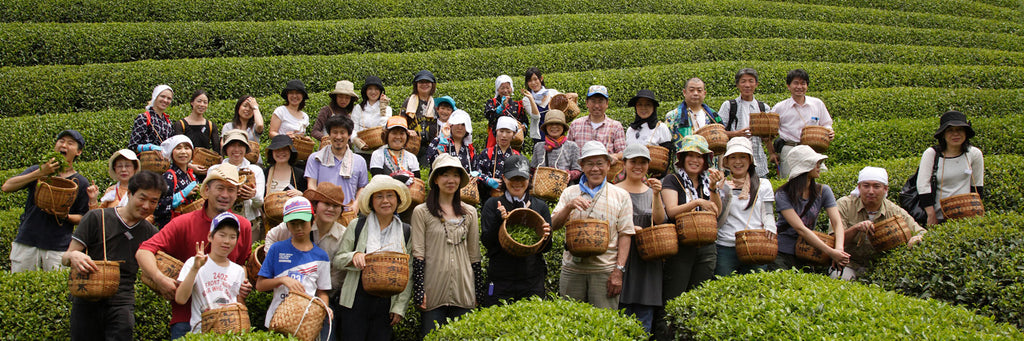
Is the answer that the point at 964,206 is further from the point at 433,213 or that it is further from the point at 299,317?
the point at 299,317

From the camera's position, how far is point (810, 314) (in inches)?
201

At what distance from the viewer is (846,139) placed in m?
12.0

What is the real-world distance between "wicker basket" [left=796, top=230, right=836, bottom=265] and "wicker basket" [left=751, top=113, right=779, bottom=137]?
6.94 feet

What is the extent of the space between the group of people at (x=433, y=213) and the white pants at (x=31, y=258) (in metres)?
0.01

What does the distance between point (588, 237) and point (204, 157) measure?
4601mm

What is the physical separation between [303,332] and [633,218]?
305 cm

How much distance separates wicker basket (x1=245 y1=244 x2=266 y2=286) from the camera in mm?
5945

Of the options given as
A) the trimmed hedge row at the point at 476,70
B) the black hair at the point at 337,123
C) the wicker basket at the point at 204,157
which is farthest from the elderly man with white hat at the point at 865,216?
the trimmed hedge row at the point at 476,70

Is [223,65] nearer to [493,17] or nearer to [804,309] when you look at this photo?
[493,17]

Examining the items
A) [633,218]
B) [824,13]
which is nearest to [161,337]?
[633,218]

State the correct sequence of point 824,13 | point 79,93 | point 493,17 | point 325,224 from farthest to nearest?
1. point 824,13
2. point 493,17
3. point 79,93
4. point 325,224

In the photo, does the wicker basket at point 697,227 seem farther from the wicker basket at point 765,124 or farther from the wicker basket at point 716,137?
the wicker basket at point 765,124

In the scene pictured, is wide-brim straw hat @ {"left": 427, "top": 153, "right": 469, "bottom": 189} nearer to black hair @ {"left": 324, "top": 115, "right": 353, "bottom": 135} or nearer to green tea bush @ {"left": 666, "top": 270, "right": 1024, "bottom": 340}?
black hair @ {"left": 324, "top": 115, "right": 353, "bottom": 135}

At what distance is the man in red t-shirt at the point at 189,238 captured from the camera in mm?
5297
